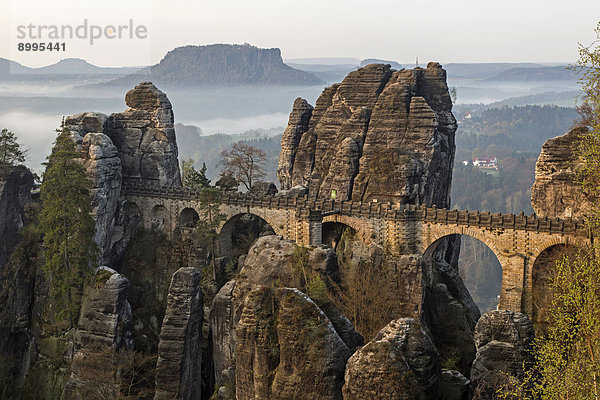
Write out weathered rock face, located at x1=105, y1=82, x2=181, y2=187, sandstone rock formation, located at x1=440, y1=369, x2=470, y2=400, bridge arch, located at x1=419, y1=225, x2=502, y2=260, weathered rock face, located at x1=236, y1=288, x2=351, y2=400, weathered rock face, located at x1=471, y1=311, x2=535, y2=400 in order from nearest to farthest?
weathered rock face, located at x1=236, y1=288, x2=351, y2=400
sandstone rock formation, located at x1=440, y1=369, x2=470, y2=400
weathered rock face, located at x1=471, y1=311, x2=535, y2=400
bridge arch, located at x1=419, y1=225, x2=502, y2=260
weathered rock face, located at x1=105, y1=82, x2=181, y2=187

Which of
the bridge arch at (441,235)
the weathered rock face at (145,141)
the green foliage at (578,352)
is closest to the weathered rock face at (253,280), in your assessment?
the green foliage at (578,352)

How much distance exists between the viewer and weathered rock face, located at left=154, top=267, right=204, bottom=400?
89.7 feet

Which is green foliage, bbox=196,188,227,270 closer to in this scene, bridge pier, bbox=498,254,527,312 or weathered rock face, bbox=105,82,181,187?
weathered rock face, bbox=105,82,181,187

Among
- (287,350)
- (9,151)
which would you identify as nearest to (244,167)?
(9,151)

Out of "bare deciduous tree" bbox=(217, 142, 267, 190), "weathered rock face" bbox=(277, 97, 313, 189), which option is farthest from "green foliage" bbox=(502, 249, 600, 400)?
"weathered rock face" bbox=(277, 97, 313, 189)

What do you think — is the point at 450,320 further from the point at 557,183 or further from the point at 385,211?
the point at 557,183

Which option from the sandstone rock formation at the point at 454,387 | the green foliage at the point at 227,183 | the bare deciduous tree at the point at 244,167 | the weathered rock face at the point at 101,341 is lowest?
the weathered rock face at the point at 101,341

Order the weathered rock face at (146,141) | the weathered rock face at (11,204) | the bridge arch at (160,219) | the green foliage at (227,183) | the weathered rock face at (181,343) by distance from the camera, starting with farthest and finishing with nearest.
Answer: the green foliage at (227,183)
the weathered rock face at (146,141)
the bridge arch at (160,219)
the weathered rock face at (11,204)
the weathered rock face at (181,343)

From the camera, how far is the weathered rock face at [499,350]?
1490cm

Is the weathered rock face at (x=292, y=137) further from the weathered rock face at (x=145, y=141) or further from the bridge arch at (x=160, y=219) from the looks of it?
the bridge arch at (x=160, y=219)

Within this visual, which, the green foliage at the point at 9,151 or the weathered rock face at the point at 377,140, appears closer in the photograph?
the green foliage at the point at 9,151

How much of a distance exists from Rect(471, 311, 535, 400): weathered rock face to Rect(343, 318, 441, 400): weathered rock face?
5.76 ft

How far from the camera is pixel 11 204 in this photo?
4356 centimetres

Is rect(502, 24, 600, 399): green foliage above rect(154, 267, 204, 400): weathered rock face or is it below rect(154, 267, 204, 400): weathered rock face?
above
